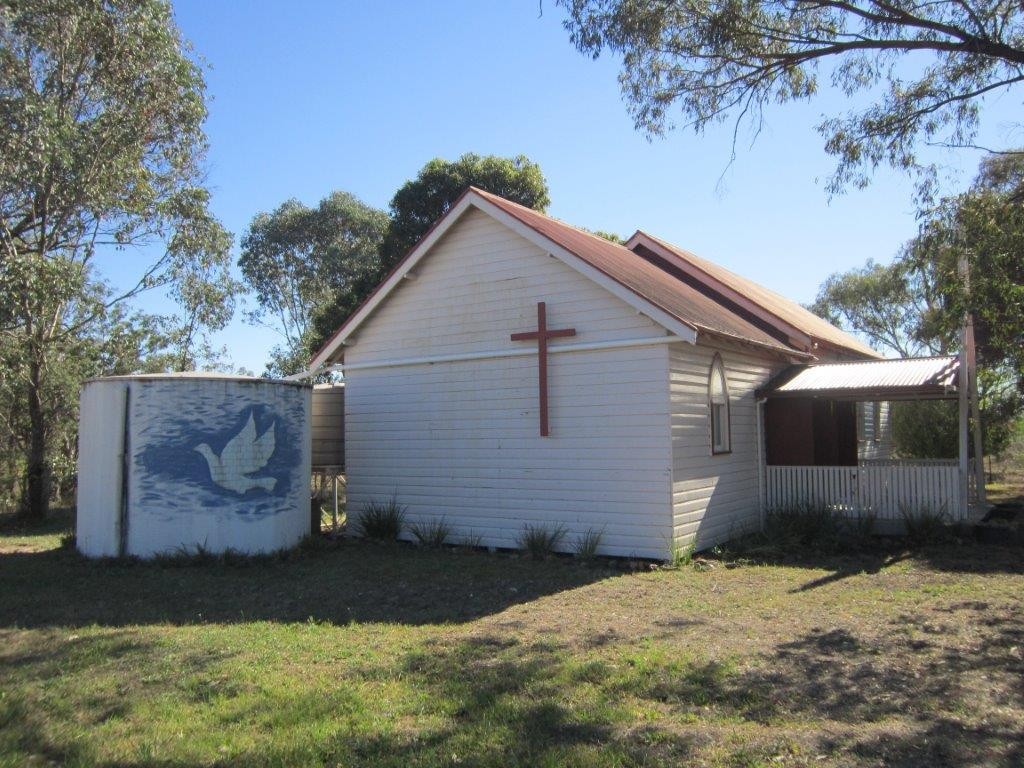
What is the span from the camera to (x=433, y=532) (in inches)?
535

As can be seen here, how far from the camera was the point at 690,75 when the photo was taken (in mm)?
11805

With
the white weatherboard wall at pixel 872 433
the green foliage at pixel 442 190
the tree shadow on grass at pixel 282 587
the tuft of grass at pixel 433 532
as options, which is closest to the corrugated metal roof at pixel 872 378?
the tree shadow on grass at pixel 282 587

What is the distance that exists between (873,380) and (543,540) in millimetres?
6806

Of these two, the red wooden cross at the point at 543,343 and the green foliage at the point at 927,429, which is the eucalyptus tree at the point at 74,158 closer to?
the red wooden cross at the point at 543,343

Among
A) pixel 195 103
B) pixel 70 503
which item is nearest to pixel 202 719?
pixel 195 103

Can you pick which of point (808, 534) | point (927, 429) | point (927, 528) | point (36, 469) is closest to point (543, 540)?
point (808, 534)

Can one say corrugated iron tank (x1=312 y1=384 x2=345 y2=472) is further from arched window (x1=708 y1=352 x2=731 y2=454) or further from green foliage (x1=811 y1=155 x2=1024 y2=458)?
green foliage (x1=811 y1=155 x2=1024 y2=458)

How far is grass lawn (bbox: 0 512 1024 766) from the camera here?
511 cm

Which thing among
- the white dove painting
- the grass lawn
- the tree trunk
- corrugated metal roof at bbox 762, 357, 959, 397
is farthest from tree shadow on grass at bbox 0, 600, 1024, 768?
the tree trunk

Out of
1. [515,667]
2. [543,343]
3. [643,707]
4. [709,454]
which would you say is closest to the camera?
[643,707]

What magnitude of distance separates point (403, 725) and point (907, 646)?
4.71 m

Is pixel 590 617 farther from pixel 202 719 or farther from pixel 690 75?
pixel 690 75

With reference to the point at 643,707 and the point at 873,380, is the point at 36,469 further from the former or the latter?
the point at 873,380

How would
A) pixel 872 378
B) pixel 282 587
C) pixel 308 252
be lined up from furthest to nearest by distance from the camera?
pixel 308 252 < pixel 872 378 < pixel 282 587
